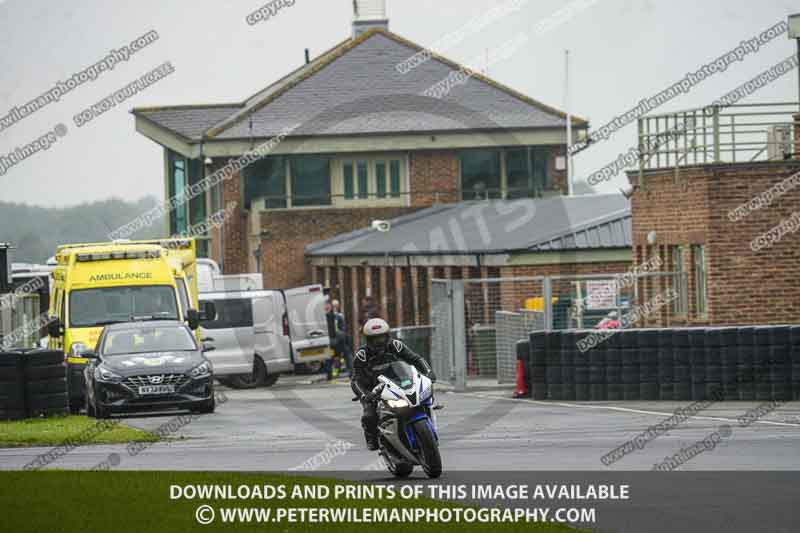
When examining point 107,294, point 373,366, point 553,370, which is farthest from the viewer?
point 107,294

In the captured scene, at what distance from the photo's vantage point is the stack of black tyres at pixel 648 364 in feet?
84.0

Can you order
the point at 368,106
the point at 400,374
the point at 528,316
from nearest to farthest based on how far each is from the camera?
the point at 400,374 → the point at 528,316 → the point at 368,106

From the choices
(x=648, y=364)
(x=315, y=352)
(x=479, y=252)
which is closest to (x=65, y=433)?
(x=648, y=364)

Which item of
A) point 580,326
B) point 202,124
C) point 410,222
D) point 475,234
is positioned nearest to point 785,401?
point 580,326

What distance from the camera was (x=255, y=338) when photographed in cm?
3625

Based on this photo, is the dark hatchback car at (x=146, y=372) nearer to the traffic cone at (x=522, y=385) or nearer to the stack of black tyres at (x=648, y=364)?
the traffic cone at (x=522, y=385)

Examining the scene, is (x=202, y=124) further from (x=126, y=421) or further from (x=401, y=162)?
(x=126, y=421)

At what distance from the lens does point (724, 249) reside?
30875mm

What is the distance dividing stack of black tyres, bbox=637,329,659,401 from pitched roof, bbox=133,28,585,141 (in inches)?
1296

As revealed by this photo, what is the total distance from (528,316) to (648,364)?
5336mm

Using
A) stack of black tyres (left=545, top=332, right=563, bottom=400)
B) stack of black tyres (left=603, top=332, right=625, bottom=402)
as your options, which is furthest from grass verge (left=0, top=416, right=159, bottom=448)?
stack of black tyres (left=603, top=332, right=625, bottom=402)

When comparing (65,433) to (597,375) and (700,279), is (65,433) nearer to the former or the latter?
(597,375)

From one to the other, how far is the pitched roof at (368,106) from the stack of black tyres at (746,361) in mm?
33966

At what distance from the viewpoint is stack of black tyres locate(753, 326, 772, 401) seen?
24641mm
